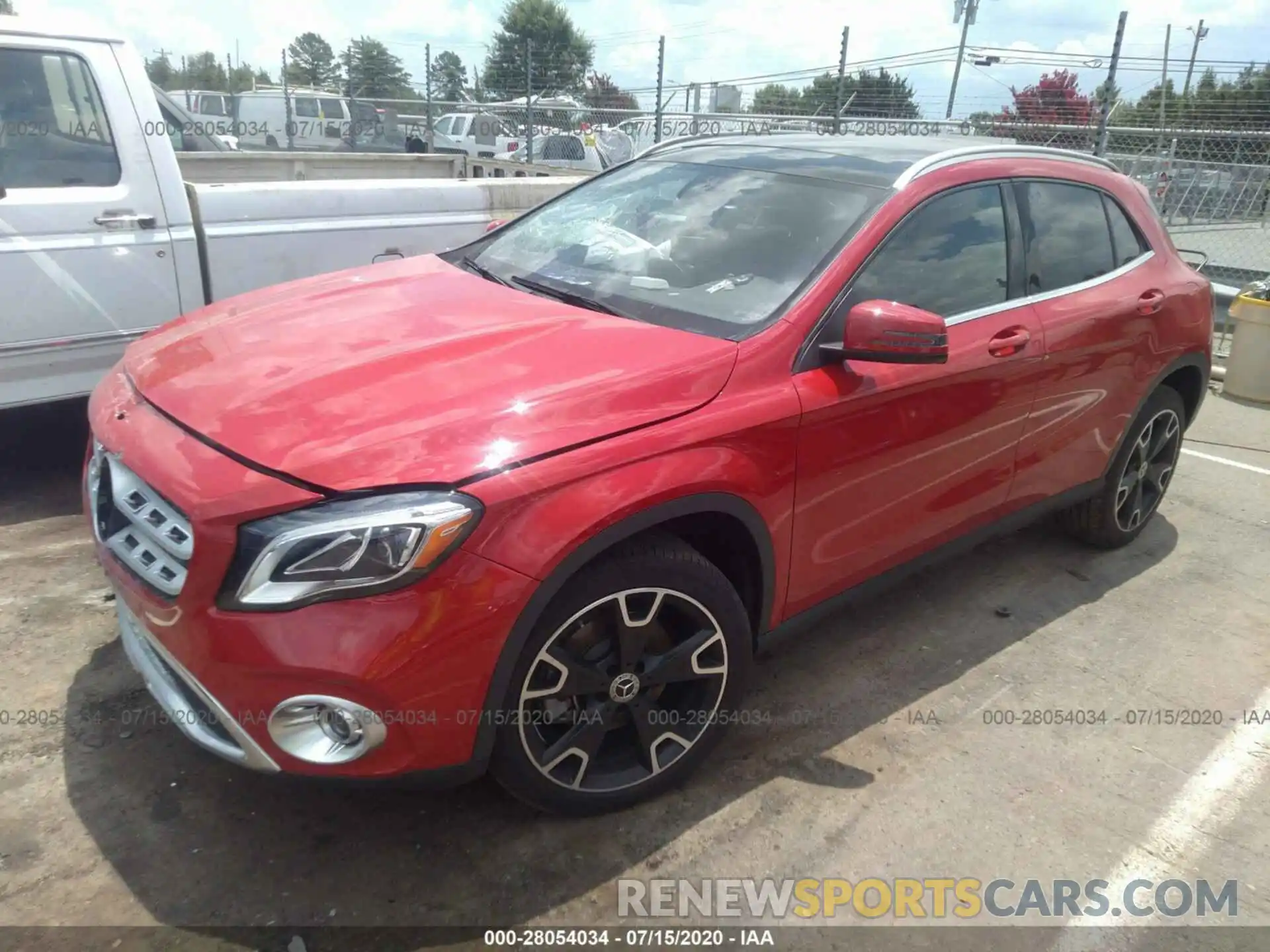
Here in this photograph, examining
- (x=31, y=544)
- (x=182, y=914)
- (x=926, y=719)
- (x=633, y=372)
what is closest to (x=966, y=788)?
(x=926, y=719)

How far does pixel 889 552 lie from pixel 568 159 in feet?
51.7

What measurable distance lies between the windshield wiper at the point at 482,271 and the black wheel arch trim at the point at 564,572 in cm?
117

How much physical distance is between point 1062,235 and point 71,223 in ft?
13.5

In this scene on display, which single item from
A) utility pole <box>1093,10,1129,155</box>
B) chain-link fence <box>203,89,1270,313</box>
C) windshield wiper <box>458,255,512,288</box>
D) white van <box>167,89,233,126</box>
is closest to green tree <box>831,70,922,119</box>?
chain-link fence <box>203,89,1270,313</box>

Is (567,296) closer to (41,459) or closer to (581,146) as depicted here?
(41,459)

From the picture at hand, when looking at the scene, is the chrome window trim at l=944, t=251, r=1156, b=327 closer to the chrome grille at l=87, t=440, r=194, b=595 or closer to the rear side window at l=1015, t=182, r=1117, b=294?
the rear side window at l=1015, t=182, r=1117, b=294

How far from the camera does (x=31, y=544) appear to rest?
13.1ft

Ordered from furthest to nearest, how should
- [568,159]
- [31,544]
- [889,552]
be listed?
[568,159], [31,544], [889,552]

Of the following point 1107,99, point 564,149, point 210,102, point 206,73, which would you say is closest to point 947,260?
point 1107,99

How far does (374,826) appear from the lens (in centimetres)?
262

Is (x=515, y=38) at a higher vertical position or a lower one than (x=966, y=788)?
higher

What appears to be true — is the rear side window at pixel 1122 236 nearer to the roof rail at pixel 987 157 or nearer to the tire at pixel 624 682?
the roof rail at pixel 987 157

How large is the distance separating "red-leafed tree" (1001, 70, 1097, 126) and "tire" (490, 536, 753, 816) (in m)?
7.86

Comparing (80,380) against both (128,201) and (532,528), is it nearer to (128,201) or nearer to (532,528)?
(128,201)
